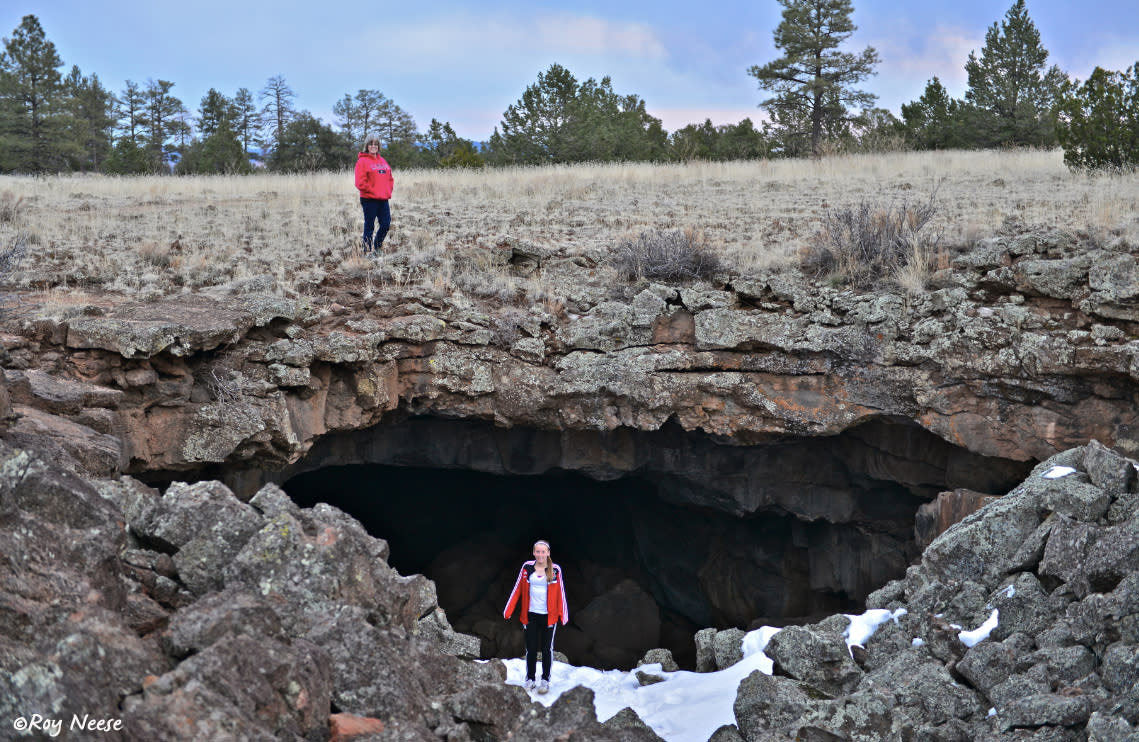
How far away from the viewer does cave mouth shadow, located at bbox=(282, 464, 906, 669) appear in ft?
39.9

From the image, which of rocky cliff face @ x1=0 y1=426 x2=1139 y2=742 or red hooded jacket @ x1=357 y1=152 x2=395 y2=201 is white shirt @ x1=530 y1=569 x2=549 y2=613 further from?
red hooded jacket @ x1=357 y1=152 x2=395 y2=201

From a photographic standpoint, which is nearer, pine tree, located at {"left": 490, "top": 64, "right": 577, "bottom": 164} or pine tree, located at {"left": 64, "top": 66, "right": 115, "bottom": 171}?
pine tree, located at {"left": 490, "top": 64, "right": 577, "bottom": 164}

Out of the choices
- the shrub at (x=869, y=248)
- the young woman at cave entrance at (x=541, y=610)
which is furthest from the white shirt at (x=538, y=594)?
the shrub at (x=869, y=248)

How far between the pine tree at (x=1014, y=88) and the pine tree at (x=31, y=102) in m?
30.1

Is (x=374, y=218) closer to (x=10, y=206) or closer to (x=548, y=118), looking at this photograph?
(x=10, y=206)

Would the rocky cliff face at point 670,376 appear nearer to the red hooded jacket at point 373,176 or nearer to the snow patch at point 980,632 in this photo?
the red hooded jacket at point 373,176

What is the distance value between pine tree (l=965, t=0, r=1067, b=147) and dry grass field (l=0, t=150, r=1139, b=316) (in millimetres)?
5528

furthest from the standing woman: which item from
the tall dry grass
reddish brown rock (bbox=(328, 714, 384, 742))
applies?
reddish brown rock (bbox=(328, 714, 384, 742))

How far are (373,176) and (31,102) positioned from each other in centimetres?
2679

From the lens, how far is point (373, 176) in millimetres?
11031

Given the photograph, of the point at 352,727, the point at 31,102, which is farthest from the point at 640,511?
the point at 31,102

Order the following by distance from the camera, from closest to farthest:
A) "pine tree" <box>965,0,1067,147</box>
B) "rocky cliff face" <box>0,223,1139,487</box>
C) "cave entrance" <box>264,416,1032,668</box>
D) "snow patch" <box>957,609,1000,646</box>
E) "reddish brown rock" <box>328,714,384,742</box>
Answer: "reddish brown rock" <box>328,714,384,742</box> < "snow patch" <box>957,609,1000,646</box> < "rocky cliff face" <box>0,223,1139,487</box> < "cave entrance" <box>264,416,1032,668</box> < "pine tree" <box>965,0,1067,147</box>

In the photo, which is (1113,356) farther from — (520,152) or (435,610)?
(520,152)

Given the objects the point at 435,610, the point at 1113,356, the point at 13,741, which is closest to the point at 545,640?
the point at 435,610
